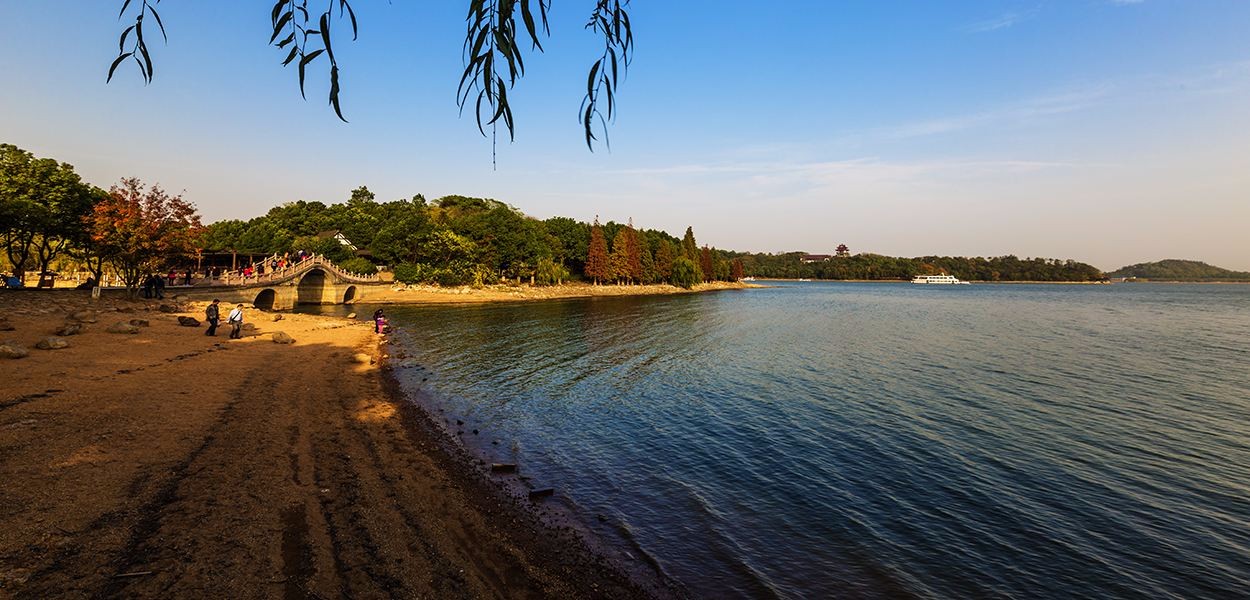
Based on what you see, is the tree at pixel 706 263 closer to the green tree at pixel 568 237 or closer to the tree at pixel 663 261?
the tree at pixel 663 261

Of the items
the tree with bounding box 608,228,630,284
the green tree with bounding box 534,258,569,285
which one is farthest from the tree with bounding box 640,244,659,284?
the green tree with bounding box 534,258,569,285

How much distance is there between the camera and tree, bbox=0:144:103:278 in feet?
107

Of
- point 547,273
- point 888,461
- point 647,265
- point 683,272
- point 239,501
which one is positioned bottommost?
point 888,461

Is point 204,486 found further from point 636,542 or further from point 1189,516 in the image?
point 1189,516

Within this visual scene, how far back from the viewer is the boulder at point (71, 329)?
2360cm

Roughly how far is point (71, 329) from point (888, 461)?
35231mm

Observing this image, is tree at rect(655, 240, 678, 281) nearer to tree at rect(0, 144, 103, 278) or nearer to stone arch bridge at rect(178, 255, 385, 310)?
stone arch bridge at rect(178, 255, 385, 310)

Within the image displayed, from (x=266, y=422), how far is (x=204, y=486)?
5.64 m

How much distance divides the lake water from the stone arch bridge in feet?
91.8

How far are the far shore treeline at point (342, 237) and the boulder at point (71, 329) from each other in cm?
1188

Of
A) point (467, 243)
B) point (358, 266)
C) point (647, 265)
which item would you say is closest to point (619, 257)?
point (647, 265)

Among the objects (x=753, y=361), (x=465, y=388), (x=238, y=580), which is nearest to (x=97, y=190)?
(x=465, y=388)

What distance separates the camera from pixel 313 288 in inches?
2746

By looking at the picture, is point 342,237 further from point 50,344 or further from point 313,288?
point 50,344
